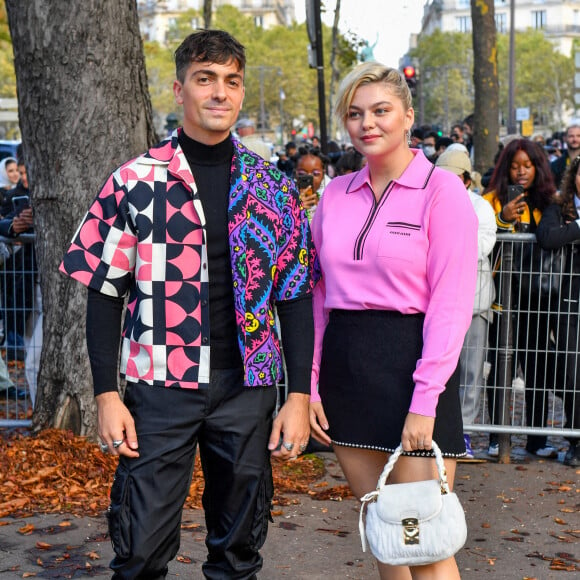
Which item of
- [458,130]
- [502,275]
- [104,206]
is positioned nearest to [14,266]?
[502,275]

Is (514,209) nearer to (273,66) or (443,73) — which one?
(443,73)

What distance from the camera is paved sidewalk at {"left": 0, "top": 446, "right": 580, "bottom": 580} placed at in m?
5.13

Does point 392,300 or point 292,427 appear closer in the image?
point 392,300

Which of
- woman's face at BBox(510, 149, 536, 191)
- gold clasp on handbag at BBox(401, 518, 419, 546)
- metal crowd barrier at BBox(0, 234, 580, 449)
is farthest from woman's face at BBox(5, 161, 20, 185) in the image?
gold clasp on handbag at BBox(401, 518, 419, 546)

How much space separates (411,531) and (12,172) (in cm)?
1005

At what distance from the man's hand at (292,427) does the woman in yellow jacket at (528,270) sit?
359cm

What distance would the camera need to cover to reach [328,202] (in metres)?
3.84

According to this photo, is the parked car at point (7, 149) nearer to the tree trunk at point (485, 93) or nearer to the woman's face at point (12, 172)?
the woman's face at point (12, 172)

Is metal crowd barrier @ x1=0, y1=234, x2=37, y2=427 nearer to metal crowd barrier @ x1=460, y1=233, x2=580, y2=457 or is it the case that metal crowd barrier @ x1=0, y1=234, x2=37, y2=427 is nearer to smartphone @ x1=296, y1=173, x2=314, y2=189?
smartphone @ x1=296, y1=173, x2=314, y2=189

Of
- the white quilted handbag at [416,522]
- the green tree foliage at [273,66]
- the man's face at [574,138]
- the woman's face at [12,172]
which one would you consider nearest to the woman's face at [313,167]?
the woman's face at [12,172]

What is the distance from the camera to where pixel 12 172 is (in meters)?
12.5

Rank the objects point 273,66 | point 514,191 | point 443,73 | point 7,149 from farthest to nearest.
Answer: point 273,66, point 443,73, point 7,149, point 514,191

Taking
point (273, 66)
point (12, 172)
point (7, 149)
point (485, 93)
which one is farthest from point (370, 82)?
point (273, 66)

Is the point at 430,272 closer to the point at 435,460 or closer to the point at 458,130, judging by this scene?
the point at 435,460
